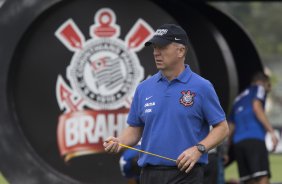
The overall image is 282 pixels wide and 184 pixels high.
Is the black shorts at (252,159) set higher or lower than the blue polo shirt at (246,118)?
lower

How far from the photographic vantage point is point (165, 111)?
6.05 meters

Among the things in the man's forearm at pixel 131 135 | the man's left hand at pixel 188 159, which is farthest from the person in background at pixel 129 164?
the man's left hand at pixel 188 159

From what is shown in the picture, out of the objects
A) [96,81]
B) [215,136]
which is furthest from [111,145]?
[96,81]

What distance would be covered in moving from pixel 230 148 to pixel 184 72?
19.6 ft

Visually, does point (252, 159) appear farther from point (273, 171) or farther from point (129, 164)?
point (273, 171)

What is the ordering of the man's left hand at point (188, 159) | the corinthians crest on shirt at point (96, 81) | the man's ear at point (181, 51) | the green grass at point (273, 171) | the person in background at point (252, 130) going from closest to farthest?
1. the man's left hand at point (188, 159)
2. the man's ear at point (181, 51)
3. the corinthians crest on shirt at point (96, 81)
4. the person in background at point (252, 130)
5. the green grass at point (273, 171)

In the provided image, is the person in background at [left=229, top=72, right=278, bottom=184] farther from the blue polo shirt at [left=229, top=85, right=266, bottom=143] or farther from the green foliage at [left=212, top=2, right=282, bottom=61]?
the green foliage at [left=212, top=2, right=282, bottom=61]

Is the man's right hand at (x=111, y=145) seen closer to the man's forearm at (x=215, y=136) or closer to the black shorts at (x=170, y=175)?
the black shorts at (x=170, y=175)

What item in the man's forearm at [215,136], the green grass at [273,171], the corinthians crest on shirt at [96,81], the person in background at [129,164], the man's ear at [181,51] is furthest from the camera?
the green grass at [273,171]

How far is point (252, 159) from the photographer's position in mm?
11453

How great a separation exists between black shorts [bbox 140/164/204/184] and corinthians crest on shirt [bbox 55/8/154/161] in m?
2.71

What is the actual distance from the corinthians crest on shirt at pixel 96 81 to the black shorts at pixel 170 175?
8.91ft

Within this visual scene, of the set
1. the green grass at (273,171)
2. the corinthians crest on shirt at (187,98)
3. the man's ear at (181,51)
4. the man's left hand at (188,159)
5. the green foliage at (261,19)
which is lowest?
the green grass at (273,171)

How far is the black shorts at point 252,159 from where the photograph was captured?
11.5 meters
